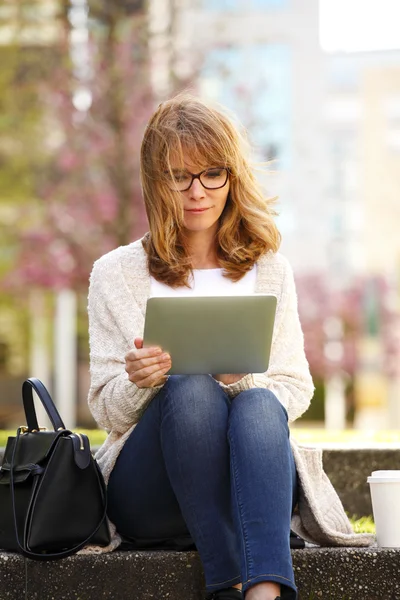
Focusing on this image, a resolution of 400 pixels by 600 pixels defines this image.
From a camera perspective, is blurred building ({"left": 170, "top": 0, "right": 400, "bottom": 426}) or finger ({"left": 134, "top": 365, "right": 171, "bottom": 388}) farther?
blurred building ({"left": 170, "top": 0, "right": 400, "bottom": 426})

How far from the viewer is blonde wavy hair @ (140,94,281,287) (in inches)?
126

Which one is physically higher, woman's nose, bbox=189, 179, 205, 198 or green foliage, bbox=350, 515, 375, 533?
woman's nose, bbox=189, 179, 205, 198

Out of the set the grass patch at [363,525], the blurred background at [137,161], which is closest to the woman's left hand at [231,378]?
the grass patch at [363,525]

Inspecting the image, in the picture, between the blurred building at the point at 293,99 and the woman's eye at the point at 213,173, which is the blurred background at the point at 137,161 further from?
the woman's eye at the point at 213,173

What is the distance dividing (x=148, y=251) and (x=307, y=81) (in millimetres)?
16574

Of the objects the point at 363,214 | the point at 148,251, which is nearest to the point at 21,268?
the point at 148,251

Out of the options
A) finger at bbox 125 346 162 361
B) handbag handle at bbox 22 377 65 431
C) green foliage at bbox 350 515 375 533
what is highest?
A: finger at bbox 125 346 162 361

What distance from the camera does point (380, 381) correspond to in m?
21.4

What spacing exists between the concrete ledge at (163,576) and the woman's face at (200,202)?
3.11ft

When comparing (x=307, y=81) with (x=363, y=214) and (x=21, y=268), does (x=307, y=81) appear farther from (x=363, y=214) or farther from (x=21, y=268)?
(x=21, y=268)

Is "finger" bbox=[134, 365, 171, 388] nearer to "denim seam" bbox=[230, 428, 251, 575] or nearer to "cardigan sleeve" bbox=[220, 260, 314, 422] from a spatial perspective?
"denim seam" bbox=[230, 428, 251, 575]

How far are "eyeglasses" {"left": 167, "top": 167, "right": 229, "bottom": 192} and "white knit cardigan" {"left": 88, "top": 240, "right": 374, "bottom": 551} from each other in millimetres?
257

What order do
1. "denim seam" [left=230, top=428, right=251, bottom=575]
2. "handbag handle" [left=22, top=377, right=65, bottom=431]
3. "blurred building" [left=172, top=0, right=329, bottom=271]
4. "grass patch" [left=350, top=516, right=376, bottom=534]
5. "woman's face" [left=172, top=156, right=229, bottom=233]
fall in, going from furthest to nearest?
"blurred building" [left=172, top=0, right=329, bottom=271]
"grass patch" [left=350, top=516, right=376, bottom=534]
"woman's face" [left=172, top=156, right=229, bottom=233]
"handbag handle" [left=22, top=377, right=65, bottom=431]
"denim seam" [left=230, top=428, right=251, bottom=575]

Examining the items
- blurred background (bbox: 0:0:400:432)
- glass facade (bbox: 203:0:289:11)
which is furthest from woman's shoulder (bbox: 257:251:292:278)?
glass facade (bbox: 203:0:289:11)
